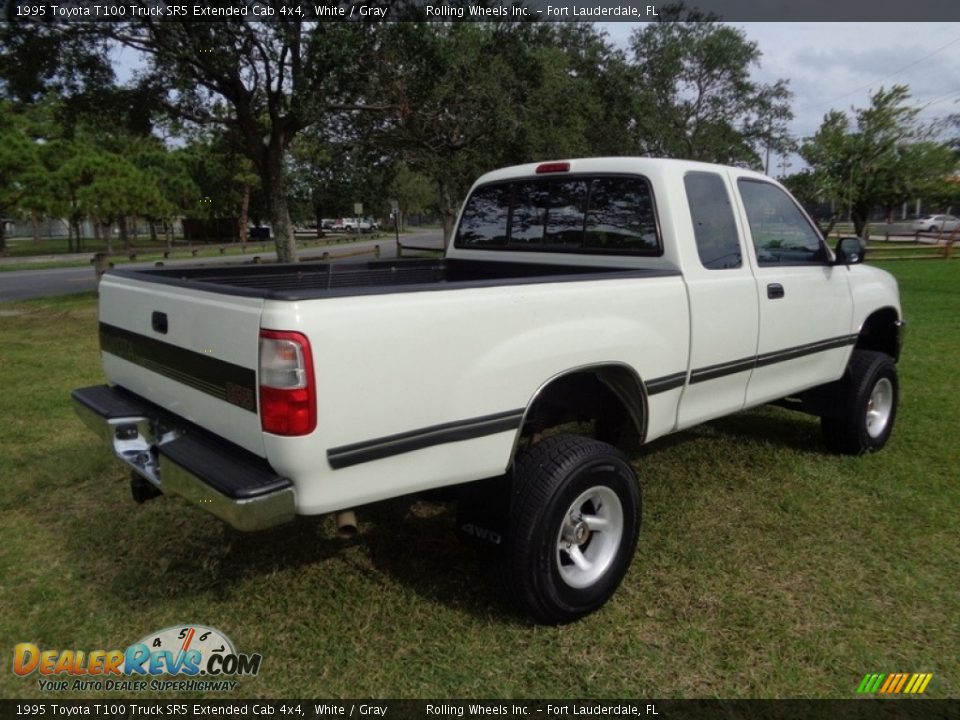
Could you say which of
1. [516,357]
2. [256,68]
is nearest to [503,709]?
[516,357]

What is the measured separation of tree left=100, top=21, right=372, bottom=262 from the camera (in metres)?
11.3

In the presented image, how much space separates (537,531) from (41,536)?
9.04ft

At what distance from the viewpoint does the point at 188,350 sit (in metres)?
2.62

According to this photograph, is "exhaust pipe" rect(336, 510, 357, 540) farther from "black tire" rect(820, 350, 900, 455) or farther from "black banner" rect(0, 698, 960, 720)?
"black tire" rect(820, 350, 900, 455)

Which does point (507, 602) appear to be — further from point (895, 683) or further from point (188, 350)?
point (188, 350)

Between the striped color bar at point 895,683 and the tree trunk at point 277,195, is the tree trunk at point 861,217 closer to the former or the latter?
the tree trunk at point 277,195

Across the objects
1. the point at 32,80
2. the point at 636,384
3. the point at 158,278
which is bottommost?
the point at 636,384

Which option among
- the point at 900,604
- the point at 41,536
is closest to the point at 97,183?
the point at 41,536

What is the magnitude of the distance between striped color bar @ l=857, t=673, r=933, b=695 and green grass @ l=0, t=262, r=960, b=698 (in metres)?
0.03

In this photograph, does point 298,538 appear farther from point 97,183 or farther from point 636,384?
point 97,183

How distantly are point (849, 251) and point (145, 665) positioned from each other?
429 cm

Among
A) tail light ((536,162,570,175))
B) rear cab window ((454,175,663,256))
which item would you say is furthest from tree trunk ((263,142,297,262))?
tail light ((536,162,570,175))

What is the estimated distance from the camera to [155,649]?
2797mm

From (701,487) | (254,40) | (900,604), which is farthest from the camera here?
(254,40)
